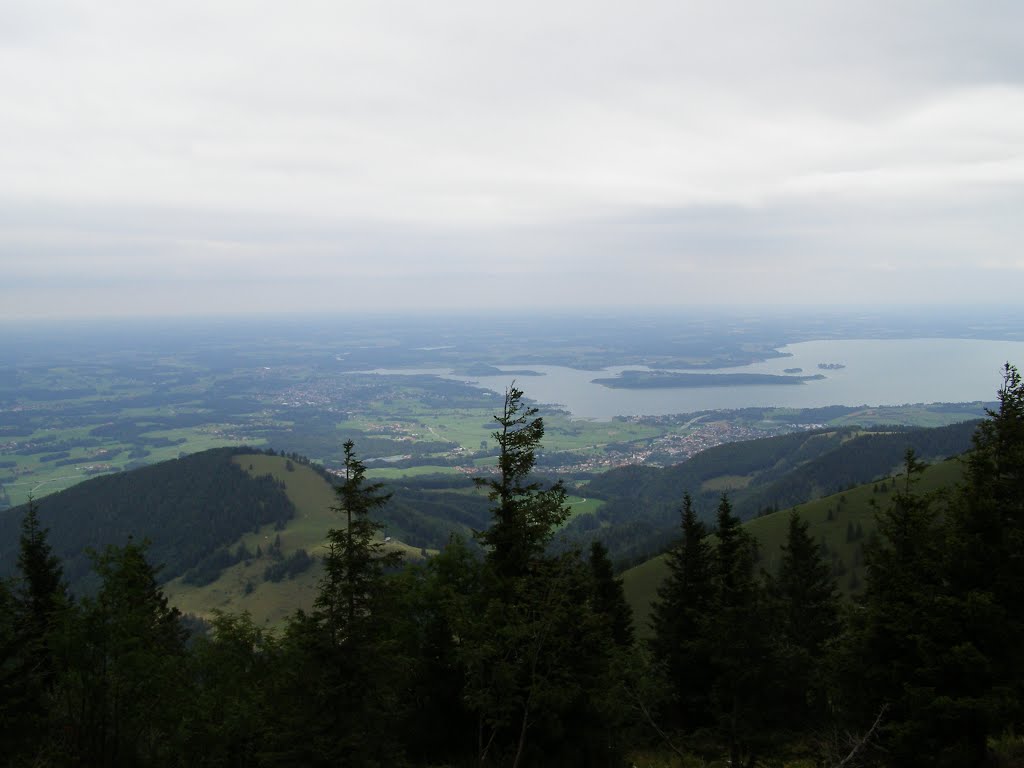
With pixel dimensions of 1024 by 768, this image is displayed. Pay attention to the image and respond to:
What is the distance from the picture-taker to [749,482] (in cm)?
18912

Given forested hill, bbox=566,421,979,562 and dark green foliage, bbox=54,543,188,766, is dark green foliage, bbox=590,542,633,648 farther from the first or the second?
forested hill, bbox=566,421,979,562

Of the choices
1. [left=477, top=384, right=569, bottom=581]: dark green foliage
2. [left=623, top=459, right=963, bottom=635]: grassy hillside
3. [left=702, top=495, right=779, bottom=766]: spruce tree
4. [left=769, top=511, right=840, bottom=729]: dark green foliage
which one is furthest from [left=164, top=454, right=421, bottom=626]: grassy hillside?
[left=702, top=495, right=779, bottom=766]: spruce tree

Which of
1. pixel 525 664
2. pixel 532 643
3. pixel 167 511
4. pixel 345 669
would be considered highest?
pixel 532 643

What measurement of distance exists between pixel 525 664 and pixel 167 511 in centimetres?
17692

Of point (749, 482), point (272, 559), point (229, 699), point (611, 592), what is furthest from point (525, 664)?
point (749, 482)

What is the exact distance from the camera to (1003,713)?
13.2 meters

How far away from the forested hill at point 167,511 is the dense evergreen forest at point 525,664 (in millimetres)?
149760

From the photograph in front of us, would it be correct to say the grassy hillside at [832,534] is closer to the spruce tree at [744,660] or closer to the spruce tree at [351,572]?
the spruce tree at [744,660]

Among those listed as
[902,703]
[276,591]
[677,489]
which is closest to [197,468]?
[276,591]

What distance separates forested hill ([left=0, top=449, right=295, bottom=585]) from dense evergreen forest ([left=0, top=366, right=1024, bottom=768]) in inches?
5896

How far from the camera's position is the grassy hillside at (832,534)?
84188 millimetres

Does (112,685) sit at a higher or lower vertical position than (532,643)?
lower

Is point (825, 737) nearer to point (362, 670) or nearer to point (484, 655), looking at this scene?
point (484, 655)

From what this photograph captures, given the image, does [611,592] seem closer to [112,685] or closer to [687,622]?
[687,622]
